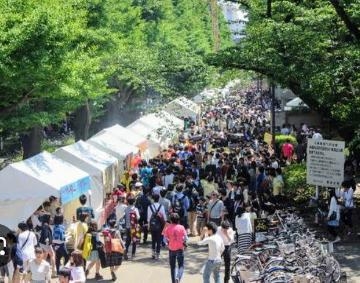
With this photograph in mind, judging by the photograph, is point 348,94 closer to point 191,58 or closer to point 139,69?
point 191,58

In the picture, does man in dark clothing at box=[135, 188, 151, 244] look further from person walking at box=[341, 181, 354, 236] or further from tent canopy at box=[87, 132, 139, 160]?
tent canopy at box=[87, 132, 139, 160]

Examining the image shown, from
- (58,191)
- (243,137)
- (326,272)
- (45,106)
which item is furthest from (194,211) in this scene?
(243,137)

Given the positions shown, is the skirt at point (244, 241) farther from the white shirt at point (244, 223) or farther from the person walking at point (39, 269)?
the person walking at point (39, 269)

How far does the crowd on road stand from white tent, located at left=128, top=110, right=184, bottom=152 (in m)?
3.56

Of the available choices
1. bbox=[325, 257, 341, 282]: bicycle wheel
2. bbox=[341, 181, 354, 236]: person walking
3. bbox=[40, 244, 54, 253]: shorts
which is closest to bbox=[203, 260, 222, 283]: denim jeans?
bbox=[325, 257, 341, 282]: bicycle wheel

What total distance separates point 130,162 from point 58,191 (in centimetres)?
881

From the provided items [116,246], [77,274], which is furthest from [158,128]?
[77,274]

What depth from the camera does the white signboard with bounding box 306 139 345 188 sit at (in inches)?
625

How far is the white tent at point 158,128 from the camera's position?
26.8 m

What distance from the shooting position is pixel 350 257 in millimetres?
13750

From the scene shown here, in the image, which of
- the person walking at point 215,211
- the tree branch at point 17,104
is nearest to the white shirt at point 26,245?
the person walking at point 215,211

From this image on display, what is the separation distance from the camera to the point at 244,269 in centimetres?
Result: 1143

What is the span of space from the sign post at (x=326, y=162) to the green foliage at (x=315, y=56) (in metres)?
0.78

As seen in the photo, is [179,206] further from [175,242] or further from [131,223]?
[175,242]
